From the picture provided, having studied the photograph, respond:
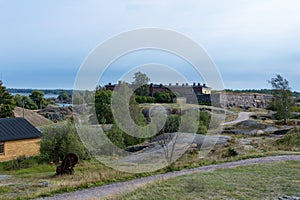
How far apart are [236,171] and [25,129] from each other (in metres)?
18.9

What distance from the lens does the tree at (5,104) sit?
39.0m

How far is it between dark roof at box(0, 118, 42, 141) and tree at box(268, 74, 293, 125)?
1310 inches

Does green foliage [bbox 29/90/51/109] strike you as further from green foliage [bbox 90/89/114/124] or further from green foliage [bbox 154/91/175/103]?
green foliage [bbox 154/91/175/103]

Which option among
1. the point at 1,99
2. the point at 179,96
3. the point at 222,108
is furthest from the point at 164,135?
the point at 222,108

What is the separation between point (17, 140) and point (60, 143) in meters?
4.09

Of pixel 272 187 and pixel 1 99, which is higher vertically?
pixel 1 99

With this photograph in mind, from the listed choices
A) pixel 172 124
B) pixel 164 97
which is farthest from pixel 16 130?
pixel 172 124

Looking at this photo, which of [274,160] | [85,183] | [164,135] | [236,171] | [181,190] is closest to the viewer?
[181,190]

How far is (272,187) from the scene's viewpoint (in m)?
9.68

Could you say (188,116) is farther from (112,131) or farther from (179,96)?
(112,131)

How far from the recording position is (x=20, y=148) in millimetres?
24875

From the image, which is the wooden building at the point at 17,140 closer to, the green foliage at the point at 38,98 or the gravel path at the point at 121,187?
the gravel path at the point at 121,187

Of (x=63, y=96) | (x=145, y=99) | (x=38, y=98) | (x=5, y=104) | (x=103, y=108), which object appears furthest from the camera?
(x=63, y=96)

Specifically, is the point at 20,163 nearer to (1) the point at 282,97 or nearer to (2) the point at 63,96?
(1) the point at 282,97
